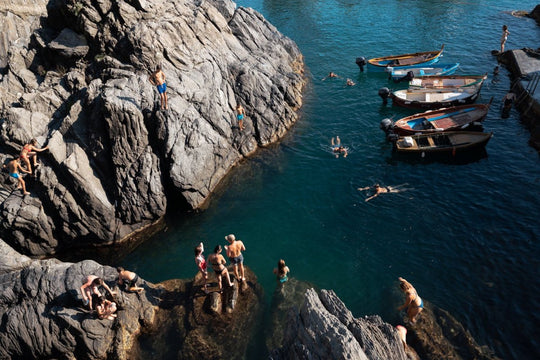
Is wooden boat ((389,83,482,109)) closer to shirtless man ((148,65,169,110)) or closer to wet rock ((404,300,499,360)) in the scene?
wet rock ((404,300,499,360))

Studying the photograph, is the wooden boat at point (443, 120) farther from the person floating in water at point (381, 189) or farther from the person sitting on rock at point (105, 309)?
the person sitting on rock at point (105, 309)

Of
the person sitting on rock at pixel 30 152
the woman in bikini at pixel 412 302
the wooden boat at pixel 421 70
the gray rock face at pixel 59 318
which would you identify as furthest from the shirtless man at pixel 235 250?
the wooden boat at pixel 421 70

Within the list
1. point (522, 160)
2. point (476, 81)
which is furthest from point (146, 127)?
point (476, 81)

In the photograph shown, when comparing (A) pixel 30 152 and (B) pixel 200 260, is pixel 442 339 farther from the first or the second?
(A) pixel 30 152

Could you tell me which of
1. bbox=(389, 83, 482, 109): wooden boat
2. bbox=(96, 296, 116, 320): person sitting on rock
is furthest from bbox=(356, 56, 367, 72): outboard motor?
bbox=(96, 296, 116, 320): person sitting on rock

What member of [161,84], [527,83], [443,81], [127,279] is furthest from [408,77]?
[127,279]

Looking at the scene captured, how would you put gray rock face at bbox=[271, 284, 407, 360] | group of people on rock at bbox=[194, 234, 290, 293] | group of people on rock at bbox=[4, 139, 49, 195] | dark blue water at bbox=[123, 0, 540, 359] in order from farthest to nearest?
group of people on rock at bbox=[4, 139, 49, 195]
dark blue water at bbox=[123, 0, 540, 359]
group of people on rock at bbox=[194, 234, 290, 293]
gray rock face at bbox=[271, 284, 407, 360]

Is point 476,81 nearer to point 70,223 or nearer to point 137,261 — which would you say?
point 137,261
